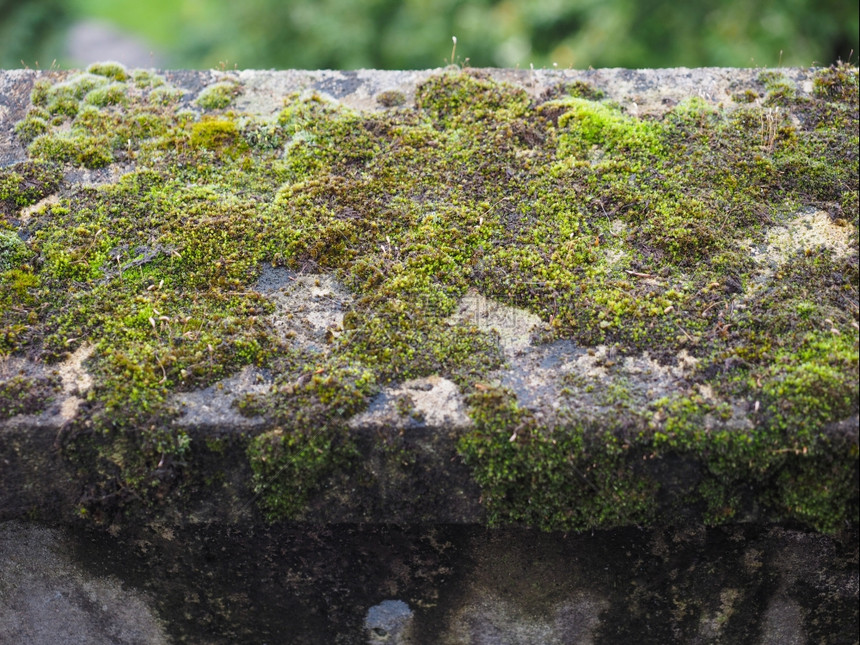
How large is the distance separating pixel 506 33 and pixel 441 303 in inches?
240

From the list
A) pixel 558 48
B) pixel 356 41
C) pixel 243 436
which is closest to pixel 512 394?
pixel 243 436

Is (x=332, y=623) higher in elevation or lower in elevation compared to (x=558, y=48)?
lower

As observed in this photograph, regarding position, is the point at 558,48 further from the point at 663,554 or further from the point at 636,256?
the point at 663,554

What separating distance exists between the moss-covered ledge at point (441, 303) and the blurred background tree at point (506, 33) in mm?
3310

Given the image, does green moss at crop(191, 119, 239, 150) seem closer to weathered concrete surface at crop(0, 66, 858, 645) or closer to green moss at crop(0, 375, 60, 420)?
weathered concrete surface at crop(0, 66, 858, 645)

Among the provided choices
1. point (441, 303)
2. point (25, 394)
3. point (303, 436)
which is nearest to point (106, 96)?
point (25, 394)

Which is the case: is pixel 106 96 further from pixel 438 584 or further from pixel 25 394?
pixel 438 584

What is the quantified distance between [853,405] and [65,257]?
7.93 feet

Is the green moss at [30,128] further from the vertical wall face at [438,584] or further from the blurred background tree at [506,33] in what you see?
the blurred background tree at [506,33]

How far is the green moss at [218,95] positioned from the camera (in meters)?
3.02

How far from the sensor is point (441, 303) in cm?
222

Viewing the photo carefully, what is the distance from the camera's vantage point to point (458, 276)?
90.7 inches

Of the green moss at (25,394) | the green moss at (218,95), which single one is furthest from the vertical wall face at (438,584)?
the green moss at (218,95)

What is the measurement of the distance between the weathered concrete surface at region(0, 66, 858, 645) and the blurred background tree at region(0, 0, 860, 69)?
3.41 meters
